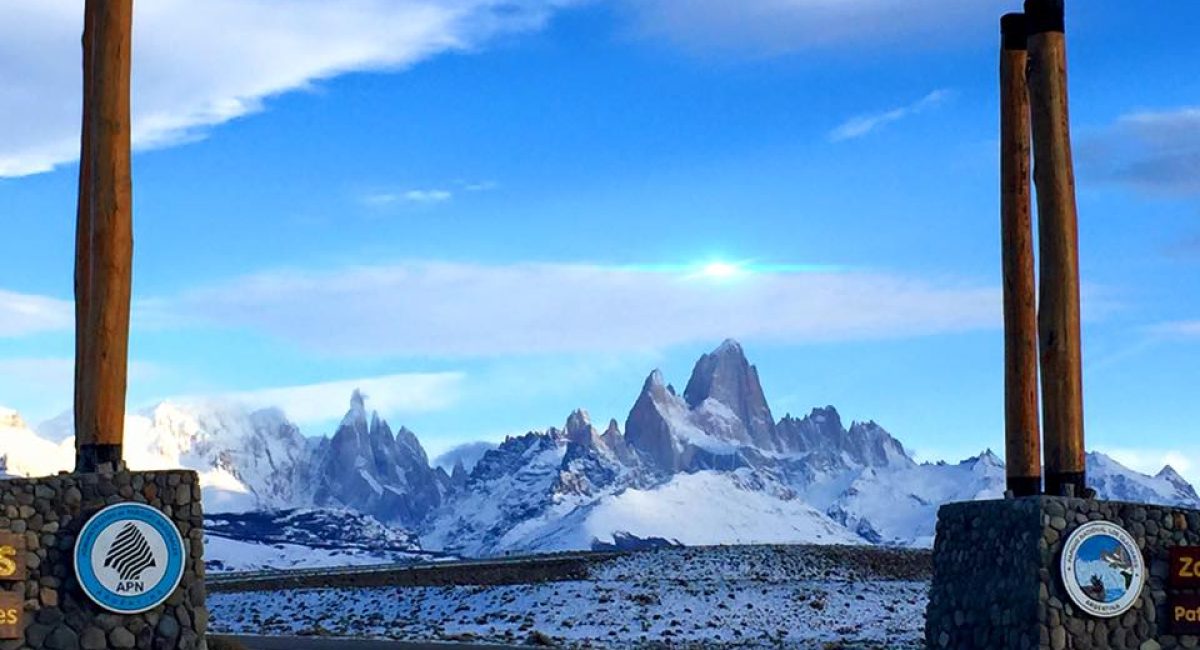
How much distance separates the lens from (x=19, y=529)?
22891 millimetres

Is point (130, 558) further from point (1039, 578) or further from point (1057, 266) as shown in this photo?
point (1057, 266)

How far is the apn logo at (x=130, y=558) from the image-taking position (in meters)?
23.1

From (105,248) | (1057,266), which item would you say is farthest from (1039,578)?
(105,248)

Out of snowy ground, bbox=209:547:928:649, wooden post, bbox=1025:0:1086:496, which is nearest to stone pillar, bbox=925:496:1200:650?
wooden post, bbox=1025:0:1086:496

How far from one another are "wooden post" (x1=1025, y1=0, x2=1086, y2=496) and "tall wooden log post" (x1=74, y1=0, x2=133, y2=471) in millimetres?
13520

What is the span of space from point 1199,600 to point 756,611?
18.5 m

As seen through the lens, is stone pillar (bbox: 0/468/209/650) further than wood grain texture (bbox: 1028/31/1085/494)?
No

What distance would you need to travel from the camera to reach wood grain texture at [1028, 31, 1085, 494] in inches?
1040

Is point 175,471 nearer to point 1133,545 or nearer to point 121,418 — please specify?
point 121,418

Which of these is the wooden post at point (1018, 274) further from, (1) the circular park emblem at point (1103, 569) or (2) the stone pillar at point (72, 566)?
(2) the stone pillar at point (72, 566)

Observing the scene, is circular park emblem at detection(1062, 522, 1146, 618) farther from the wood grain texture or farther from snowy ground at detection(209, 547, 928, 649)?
snowy ground at detection(209, 547, 928, 649)

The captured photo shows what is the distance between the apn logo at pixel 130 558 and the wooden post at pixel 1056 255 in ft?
43.2

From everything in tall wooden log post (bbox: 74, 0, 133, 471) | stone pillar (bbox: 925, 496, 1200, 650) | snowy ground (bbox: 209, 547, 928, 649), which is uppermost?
tall wooden log post (bbox: 74, 0, 133, 471)

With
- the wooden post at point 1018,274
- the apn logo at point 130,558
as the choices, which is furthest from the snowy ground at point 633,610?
the apn logo at point 130,558
